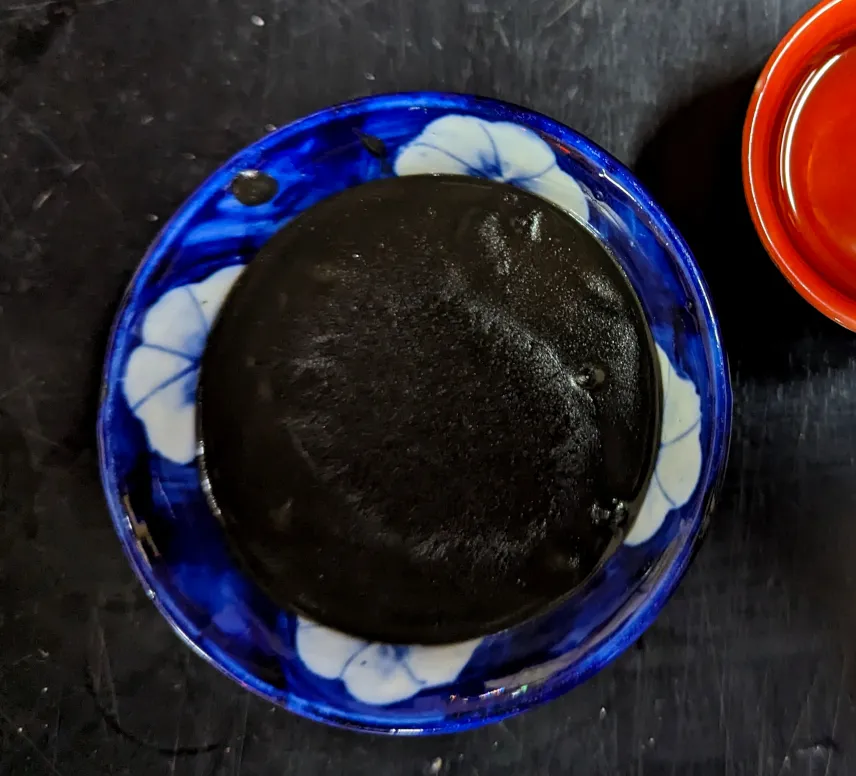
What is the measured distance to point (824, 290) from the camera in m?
0.71

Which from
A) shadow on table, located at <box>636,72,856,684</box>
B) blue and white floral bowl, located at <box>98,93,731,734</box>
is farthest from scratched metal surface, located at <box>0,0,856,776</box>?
blue and white floral bowl, located at <box>98,93,731,734</box>

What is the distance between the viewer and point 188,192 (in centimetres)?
74

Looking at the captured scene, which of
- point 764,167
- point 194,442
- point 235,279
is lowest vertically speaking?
point 194,442

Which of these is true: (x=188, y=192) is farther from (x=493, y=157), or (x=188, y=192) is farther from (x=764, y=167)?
(x=764, y=167)

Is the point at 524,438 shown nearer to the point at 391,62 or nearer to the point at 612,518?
the point at 612,518

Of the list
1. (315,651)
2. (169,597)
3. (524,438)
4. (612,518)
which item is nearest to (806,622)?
(612,518)

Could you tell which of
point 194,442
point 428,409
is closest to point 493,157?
point 428,409

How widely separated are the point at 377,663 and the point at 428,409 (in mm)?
228

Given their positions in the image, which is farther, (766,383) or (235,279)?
(766,383)

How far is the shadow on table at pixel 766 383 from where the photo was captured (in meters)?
0.76

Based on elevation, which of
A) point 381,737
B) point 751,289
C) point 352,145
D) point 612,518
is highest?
point 352,145

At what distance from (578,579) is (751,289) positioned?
1.14 ft

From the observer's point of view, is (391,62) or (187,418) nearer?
(187,418)

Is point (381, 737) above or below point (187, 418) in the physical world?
below
